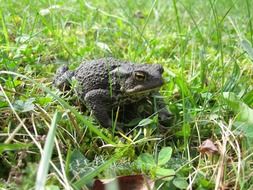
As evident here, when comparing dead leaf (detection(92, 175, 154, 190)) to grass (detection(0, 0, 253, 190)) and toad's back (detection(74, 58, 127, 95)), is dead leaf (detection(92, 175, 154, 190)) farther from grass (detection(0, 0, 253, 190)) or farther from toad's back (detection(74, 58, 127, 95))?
toad's back (detection(74, 58, 127, 95))

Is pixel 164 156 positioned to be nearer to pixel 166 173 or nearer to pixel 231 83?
pixel 166 173

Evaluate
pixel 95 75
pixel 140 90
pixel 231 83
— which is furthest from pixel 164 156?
pixel 95 75

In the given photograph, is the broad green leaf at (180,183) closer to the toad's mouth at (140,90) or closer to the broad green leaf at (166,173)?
the broad green leaf at (166,173)

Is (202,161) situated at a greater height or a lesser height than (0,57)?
lesser

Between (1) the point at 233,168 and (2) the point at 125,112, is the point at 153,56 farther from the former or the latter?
(1) the point at 233,168

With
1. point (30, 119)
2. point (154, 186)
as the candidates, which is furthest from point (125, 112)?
point (154, 186)

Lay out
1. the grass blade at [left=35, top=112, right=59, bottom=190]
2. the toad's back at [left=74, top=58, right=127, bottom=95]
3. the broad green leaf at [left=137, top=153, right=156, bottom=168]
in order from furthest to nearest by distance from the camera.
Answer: the toad's back at [left=74, top=58, right=127, bottom=95]
the broad green leaf at [left=137, top=153, right=156, bottom=168]
the grass blade at [left=35, top=112, right=59, bottom=190]

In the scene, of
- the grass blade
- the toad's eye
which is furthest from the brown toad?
the grass blade

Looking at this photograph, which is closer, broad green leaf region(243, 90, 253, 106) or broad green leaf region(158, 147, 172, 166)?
broad green leaf region(158, 147, 172, 166)
